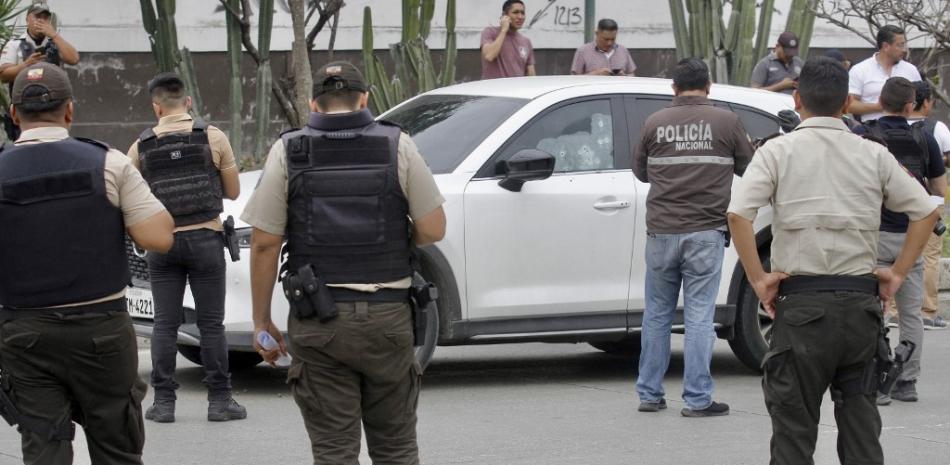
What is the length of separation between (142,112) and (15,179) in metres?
11.5

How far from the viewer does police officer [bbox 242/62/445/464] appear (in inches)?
193

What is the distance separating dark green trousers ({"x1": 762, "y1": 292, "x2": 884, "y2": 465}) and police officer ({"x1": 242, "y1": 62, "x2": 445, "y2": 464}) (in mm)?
1250

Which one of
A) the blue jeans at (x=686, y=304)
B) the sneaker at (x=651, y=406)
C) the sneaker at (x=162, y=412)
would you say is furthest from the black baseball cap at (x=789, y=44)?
the sneaker at (x=162, y=412)

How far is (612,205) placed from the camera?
842 cm

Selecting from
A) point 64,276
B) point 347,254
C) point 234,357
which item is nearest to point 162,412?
point 234,357

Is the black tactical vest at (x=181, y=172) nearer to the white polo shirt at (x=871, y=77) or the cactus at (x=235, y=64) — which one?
the white polo shirt at (x=871, y=77)

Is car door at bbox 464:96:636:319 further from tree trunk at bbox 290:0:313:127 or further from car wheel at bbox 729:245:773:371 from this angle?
tree trunk at bbox 290:0:313:127

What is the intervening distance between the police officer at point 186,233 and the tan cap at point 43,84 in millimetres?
2311

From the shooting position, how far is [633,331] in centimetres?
865

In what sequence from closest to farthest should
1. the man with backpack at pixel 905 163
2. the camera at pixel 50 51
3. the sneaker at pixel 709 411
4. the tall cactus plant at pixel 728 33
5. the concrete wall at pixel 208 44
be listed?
the sneaker at pixel 709 411 → the man with backpack at pixel 905 163 → the camera at pixel 50 51 → the tall cactus plant at pixel 728 33 → the concrete wall at pixel 208 44

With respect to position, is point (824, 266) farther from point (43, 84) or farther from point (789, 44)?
point (789, 44)

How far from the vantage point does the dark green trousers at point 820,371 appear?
515 cm

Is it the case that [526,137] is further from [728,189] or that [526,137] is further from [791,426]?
[791,426]

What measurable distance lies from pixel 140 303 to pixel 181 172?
111 centimetres
